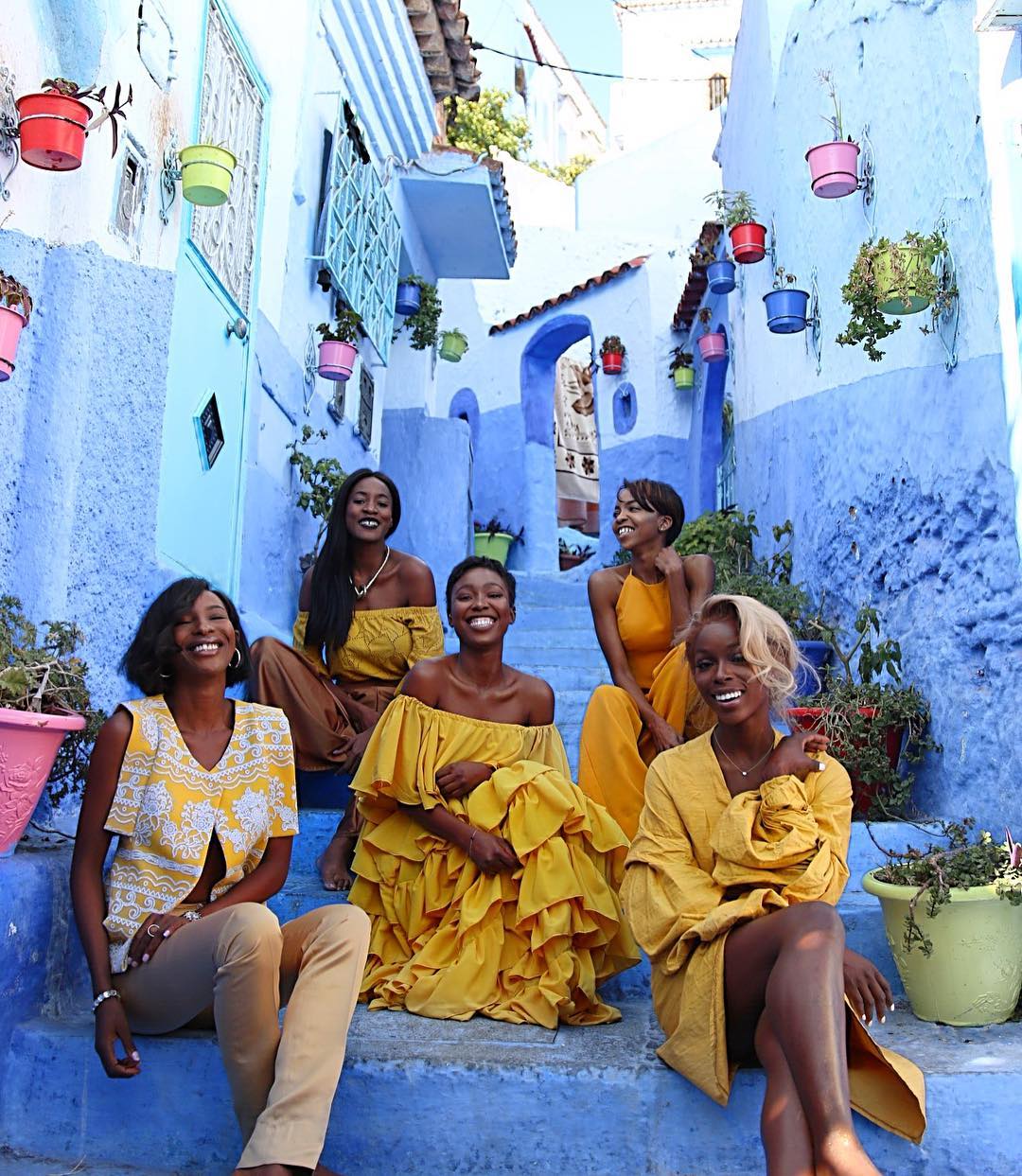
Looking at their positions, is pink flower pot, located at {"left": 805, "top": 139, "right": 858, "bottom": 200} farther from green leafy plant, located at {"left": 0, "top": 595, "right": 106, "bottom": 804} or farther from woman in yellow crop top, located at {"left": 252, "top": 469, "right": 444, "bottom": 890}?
green leafy plant, located at {"left": 0, "top": 595, "right": 106, "bottom": 804}

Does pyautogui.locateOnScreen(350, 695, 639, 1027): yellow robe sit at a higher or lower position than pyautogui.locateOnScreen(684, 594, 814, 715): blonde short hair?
lower

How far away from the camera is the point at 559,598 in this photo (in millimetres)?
9570

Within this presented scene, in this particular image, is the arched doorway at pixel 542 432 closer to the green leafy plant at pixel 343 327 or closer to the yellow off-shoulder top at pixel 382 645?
the green leafy plant at pixel 343 327

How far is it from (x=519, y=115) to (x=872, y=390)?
1811 centimetres

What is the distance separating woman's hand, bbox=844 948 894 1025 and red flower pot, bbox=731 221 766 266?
19.1 ft

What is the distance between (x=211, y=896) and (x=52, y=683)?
26.2 inches

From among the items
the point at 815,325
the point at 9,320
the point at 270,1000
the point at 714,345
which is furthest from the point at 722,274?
the point at 270,1000

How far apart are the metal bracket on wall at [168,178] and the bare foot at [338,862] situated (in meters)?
2.36

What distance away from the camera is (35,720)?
262cm

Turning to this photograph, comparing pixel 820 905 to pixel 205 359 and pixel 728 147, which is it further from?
pixel 728 147

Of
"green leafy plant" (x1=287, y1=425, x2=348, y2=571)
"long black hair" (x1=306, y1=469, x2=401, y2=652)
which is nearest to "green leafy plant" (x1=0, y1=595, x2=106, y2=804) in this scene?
"long black hair" (x1=306, y1=469, x2=401, y2=652)

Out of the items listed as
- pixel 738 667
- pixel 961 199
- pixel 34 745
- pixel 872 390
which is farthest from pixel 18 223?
pixel 872 390

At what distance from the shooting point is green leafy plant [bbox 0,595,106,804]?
2.72 m

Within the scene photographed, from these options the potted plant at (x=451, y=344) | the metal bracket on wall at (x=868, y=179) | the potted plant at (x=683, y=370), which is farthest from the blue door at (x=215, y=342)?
the potted plant at (x=683, y=370)
